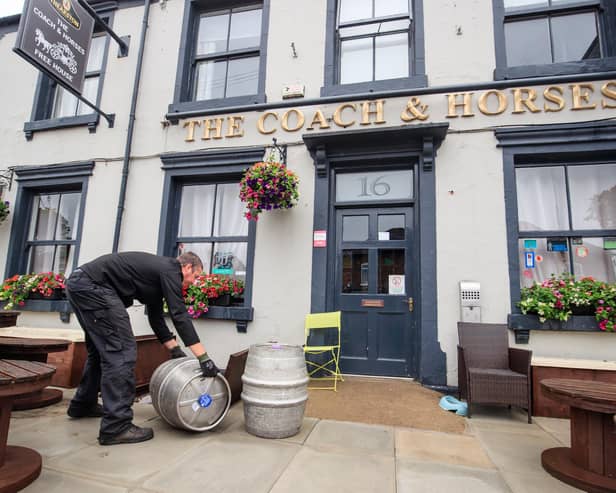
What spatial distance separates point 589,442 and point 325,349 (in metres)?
2.68

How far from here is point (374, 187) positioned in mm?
5332

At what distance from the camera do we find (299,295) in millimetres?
5090

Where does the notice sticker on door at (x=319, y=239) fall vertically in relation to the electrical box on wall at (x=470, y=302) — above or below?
above

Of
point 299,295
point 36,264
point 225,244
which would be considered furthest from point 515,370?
point 36,264

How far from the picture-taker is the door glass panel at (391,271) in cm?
498

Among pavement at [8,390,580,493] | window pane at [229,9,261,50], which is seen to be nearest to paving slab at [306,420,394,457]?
pavement at [8,390,580,493]

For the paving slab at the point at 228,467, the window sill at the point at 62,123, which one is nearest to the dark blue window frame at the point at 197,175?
the window sill at the point at 62,123

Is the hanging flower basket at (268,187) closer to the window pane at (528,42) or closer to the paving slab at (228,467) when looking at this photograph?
the paving slab at (228,467)

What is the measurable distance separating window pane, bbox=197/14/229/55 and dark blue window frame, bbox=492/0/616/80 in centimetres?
437

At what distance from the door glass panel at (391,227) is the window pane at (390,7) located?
131 inches

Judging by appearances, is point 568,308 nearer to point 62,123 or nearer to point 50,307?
point 50,307

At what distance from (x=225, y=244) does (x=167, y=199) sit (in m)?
1.21

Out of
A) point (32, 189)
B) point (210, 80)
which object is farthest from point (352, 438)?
point (32, 189)

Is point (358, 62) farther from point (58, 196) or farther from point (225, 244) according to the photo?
point (58, 196)
